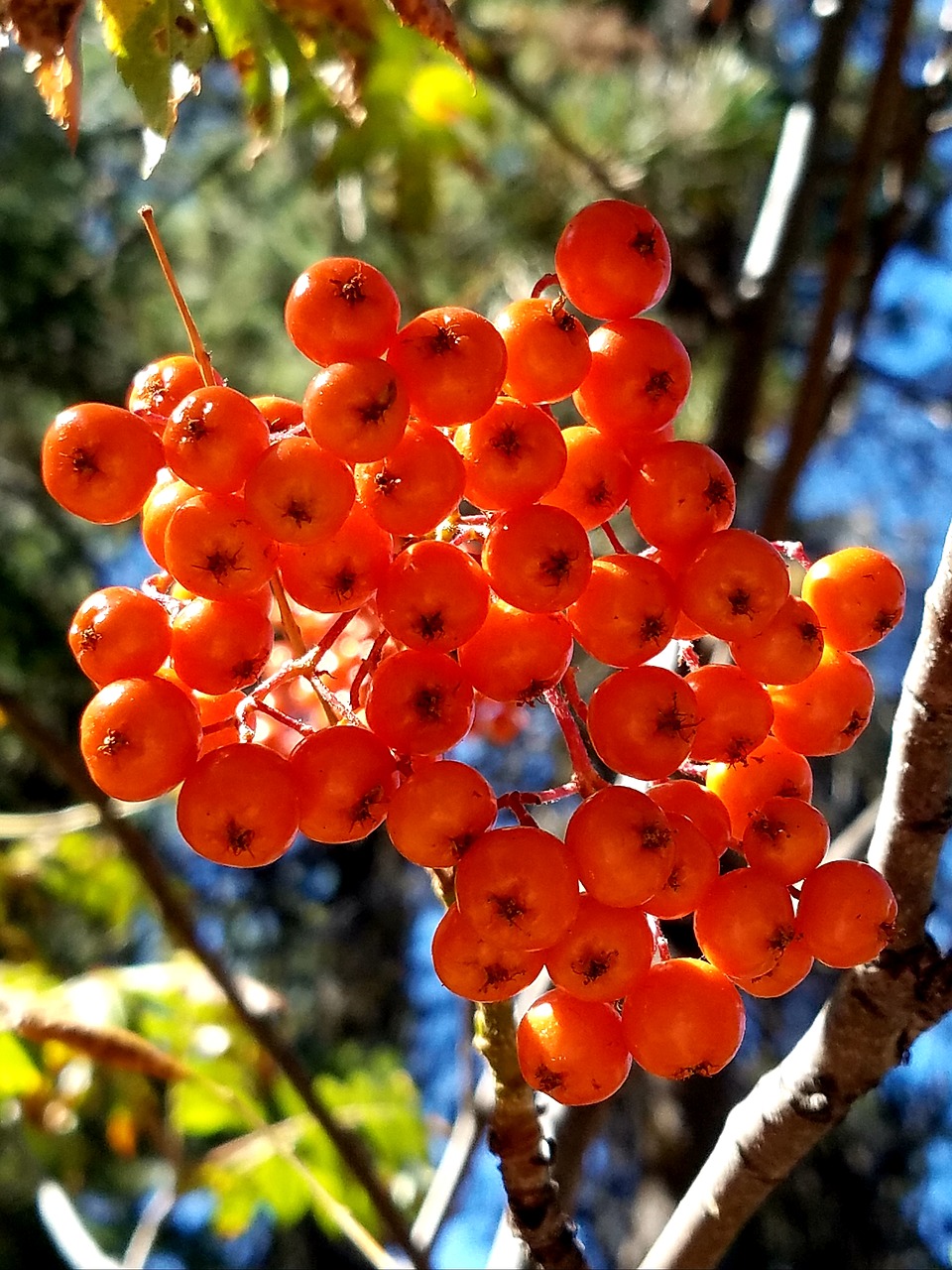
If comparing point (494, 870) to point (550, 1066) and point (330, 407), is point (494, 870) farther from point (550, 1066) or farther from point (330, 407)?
point (330, 407)

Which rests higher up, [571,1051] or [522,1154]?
[571,1051]

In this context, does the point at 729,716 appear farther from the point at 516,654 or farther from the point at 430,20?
the point at 430,20

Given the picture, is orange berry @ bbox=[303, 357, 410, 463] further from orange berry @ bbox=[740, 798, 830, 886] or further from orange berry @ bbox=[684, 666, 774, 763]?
orange berry @ bbox=[740, 798, 830, 886]

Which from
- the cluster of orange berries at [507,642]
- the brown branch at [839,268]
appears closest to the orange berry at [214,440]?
the cluster of orange berries at [507,642]

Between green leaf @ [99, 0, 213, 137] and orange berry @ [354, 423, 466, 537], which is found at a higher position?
green leaf @ [99, 0, 213, 137]

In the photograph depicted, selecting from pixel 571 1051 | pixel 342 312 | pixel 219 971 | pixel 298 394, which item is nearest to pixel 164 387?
pixel 342 312

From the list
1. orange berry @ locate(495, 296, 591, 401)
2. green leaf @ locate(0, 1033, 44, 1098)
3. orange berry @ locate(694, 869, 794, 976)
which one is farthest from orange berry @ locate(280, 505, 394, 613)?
green leaf @ locate(0, 1033, 44, 1098)

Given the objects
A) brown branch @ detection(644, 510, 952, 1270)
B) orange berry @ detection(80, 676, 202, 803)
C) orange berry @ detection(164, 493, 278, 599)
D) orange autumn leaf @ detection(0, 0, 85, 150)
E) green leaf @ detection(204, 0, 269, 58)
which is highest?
orange autumn leaf @ detection(0, 0, 85, 150)
